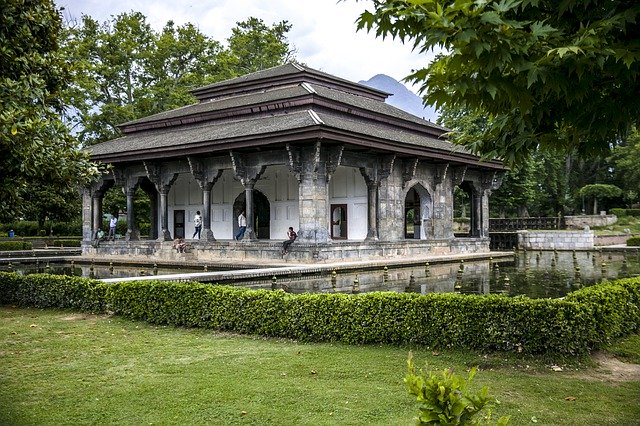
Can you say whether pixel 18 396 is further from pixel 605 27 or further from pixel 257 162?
pixel 257 162

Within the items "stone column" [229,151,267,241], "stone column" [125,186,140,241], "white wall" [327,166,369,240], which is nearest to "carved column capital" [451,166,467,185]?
"white wall" [327,166,369,240]

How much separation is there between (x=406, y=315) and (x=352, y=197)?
1724 cm

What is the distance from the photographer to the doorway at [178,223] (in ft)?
97.3

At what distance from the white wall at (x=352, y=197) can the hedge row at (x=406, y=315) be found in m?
15.1

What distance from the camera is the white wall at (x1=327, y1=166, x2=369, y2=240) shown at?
79.8ft

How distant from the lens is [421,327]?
297 inches

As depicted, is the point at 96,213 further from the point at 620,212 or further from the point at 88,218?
the point at 620,212

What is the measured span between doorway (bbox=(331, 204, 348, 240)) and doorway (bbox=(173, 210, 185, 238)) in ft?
28.9

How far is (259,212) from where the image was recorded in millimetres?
28172

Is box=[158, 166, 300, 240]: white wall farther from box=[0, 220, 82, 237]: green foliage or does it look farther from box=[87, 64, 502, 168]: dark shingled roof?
box=[0, 220, 82, 237]: green foliage

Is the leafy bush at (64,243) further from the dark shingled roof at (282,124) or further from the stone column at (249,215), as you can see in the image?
the stone column at (249,215)

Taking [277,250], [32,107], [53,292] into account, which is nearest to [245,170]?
[277,250]

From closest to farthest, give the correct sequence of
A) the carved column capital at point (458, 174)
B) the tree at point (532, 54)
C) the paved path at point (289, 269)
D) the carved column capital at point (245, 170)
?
the tree at point (532, 54) → the paved path at point (289, 269) → the carved column capital at point (245, 170) → the carved column capital at point (458, 174)

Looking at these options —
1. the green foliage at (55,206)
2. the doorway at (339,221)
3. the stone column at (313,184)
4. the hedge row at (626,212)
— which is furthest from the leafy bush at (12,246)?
the hedge row at (626,212)
